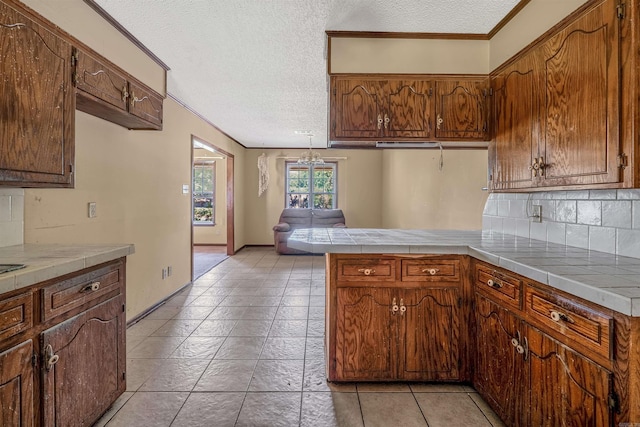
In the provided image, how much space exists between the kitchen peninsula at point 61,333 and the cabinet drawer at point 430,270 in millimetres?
1644

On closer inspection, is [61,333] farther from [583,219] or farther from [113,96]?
[583,219]

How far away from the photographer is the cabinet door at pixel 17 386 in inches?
44.1

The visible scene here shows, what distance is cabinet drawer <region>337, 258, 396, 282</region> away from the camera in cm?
195

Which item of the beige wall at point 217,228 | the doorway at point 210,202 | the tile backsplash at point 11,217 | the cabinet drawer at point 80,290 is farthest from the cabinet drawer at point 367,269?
the beige wall at point 217,228

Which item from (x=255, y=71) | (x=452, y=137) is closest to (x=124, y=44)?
(x=255, y=71)

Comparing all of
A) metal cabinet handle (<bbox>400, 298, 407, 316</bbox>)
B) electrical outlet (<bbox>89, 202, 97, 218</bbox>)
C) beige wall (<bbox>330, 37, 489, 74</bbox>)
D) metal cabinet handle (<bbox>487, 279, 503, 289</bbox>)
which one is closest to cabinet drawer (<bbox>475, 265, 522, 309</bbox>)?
metal cabinet handle (<bbox>487, 279, 503, 289</bbox>)

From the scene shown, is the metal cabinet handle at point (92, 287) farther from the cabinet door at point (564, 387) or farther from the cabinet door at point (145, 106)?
the cabinet door at point (564, 387)

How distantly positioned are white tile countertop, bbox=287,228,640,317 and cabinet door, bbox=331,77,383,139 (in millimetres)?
845

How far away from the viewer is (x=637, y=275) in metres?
1.19

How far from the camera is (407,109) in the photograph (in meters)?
2.38

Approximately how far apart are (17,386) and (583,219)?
2.73 metres

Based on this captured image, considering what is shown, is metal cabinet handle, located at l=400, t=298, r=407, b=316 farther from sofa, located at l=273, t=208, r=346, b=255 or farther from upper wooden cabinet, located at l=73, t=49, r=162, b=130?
sofa, located at l=273, t=208, r=346, b=255

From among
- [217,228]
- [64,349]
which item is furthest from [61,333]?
[217,228]

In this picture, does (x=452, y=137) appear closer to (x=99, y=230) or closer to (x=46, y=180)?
(x=46, y=180)
